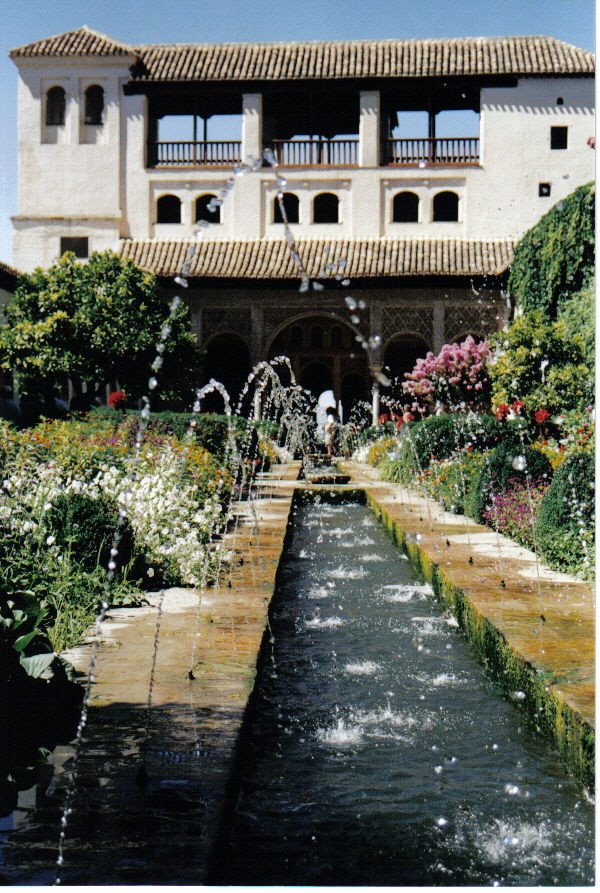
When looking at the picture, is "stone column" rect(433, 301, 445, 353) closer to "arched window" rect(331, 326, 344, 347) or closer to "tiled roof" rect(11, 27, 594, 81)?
"arched window" rect(331, 326, 344, 347)

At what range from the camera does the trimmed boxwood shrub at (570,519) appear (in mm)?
5359

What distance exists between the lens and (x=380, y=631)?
16.6 ft

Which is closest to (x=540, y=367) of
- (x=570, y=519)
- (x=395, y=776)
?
(x=570, y=519)

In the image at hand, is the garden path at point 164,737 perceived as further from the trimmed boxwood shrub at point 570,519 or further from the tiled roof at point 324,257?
the tiled roof at point 324,257

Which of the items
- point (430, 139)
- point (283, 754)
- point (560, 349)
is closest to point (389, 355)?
point (430, 139)

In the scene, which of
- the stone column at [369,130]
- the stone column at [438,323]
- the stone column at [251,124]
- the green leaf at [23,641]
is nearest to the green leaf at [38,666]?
the green leaf at [23,641]

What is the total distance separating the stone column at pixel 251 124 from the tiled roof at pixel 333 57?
0.68m

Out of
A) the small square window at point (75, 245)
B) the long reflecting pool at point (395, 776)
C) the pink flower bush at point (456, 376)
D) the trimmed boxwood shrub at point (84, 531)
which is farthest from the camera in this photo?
the small square window at point (75, 245)

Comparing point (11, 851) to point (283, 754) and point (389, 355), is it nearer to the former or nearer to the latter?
point (283, 754)

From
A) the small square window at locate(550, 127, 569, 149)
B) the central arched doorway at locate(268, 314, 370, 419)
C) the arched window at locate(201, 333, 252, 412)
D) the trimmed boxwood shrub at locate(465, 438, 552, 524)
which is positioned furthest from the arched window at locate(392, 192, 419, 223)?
the trimmed boxwood shrub at locate(465, 438, 552, 524)

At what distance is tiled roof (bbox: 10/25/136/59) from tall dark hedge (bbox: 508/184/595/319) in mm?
11002

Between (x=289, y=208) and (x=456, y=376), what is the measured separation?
24.4ft

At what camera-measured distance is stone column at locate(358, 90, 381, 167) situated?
2259 centimetres

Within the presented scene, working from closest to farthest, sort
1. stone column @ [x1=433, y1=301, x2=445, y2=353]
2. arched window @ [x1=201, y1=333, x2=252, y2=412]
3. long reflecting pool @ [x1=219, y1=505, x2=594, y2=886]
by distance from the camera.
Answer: long reflecting pool @ [x1=219, y1=505, x2=594, y2=886]
stone column @ [x1=433, y1=301, x2=445, y2=353]
arched window @ [x1=201, y1=333, x2=252, y2=412]
